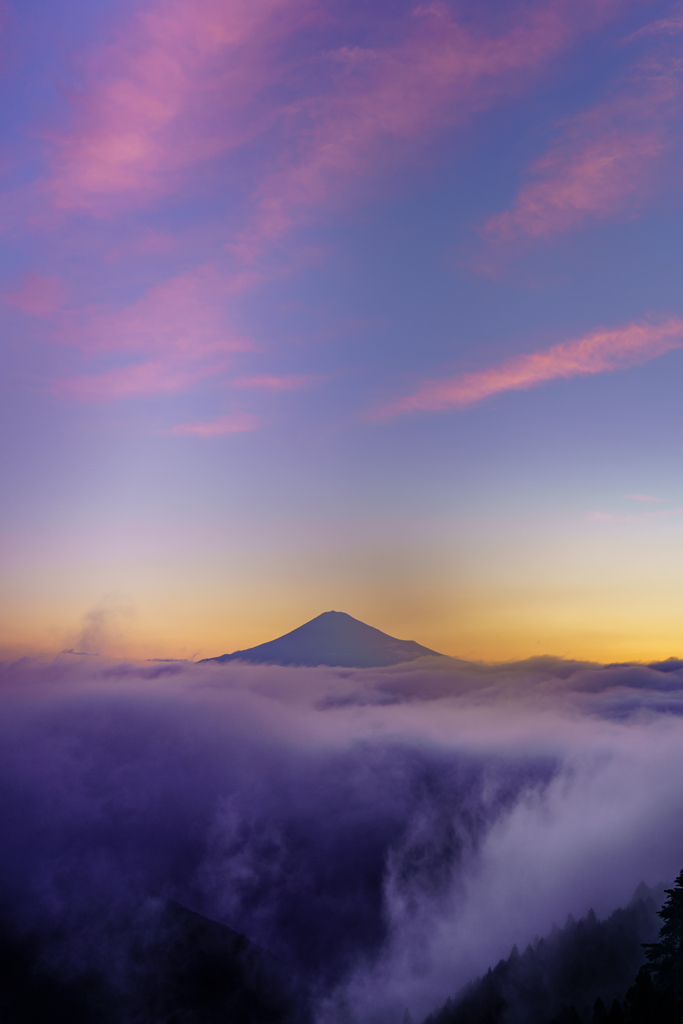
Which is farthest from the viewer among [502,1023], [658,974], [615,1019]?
[502,1023]

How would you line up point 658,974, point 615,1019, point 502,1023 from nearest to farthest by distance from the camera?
point 658,974 → point 615,1019 → point 502,1023

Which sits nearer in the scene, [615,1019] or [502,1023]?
[615,1019]

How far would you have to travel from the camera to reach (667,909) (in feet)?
159

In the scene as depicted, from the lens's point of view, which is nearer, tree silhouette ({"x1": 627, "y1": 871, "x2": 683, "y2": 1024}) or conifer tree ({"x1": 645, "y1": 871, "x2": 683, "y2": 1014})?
tree silhouette ({"x1": 627, "y1": 871, "x2": 683, "y2": 1024})

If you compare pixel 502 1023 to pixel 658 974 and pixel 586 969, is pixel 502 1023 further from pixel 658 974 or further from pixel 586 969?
pixel 658 974

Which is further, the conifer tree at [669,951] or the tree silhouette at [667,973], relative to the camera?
the conifer tree at [669,951]

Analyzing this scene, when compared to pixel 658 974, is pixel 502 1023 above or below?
below

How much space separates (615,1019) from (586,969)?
16791 centimetres

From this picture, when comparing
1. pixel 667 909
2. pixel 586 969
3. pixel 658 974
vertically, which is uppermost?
pixel 667 909

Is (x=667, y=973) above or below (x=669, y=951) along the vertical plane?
below

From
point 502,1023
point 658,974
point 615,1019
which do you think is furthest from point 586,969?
point 658,974

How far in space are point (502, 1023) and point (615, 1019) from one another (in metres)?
166

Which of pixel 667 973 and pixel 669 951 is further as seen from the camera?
pixel 669 951

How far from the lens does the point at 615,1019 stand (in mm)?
68625
